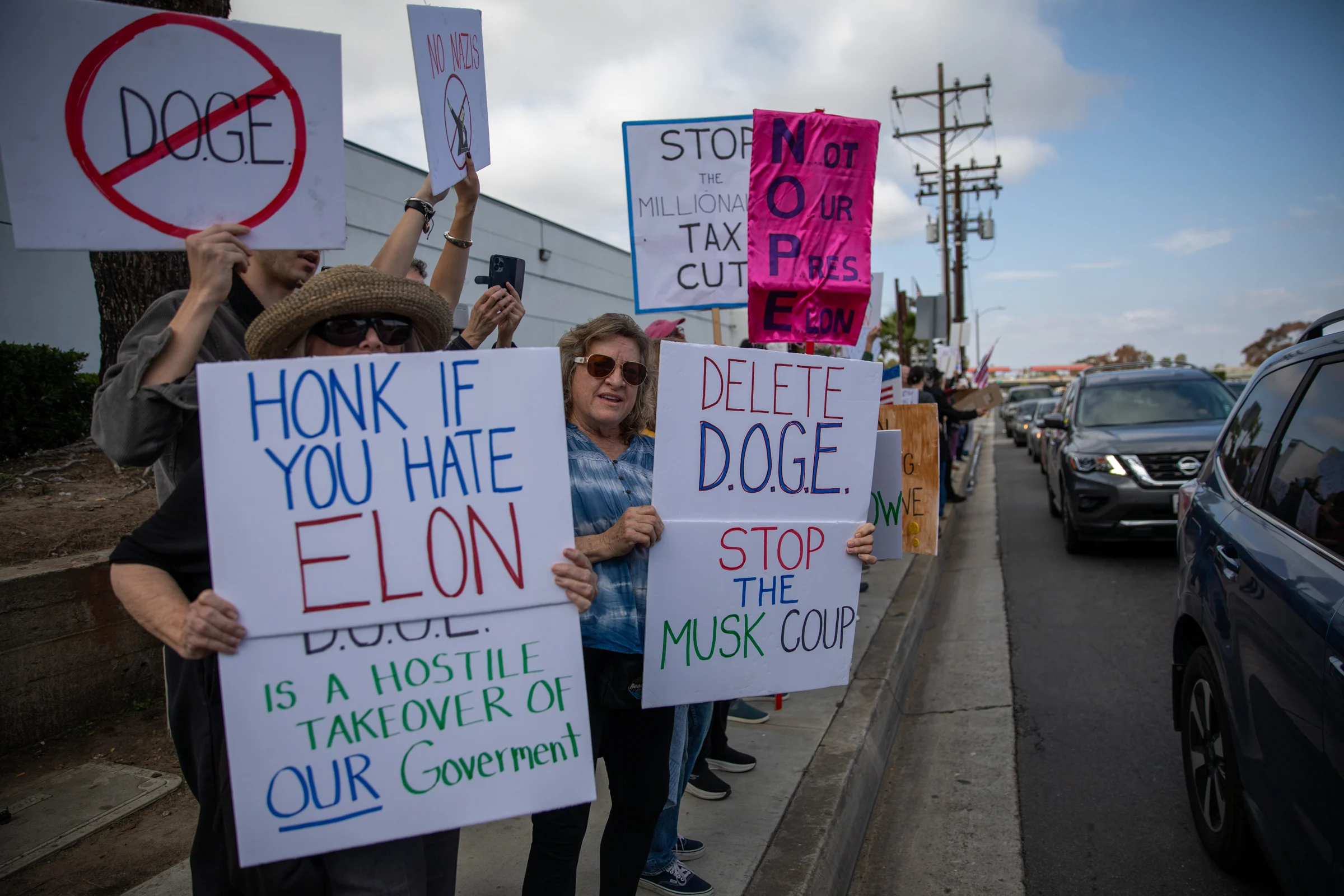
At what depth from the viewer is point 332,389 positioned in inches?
69.6

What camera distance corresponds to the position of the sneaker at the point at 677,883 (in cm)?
285

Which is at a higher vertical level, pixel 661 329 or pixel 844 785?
pixel 661 329

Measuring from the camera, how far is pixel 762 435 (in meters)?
2.64

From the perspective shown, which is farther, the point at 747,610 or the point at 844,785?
the point at 844,785

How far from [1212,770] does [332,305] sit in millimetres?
3260

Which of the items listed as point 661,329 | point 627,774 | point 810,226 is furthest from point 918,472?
point 627,774

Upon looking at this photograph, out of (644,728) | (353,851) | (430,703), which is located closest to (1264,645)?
(644,728)

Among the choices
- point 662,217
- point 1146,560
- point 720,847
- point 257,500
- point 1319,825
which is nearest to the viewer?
point 257,500

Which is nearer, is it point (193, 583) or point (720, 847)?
point (193, 583)

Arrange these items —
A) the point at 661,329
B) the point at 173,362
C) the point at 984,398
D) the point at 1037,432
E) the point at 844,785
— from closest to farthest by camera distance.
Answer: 1. the point at 173,362
2. the point at 844,785
3. the point at 661,329
4. the point at 984,398
5. the point at 1037,432

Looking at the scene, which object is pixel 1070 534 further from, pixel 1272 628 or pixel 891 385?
pixel 1272 628

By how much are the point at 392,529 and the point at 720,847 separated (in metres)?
2.03

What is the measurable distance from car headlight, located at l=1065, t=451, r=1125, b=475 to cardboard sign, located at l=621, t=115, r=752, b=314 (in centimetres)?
507

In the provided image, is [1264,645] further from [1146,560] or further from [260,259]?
[1146,560]
